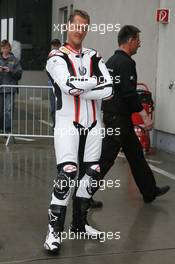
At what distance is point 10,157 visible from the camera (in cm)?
958

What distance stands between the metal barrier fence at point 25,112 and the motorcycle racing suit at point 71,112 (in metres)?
5.61

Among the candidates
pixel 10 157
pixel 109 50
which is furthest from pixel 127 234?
pixel 109 50

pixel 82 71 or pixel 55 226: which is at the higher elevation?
pixel 82 71

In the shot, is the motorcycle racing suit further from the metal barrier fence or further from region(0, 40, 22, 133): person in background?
region(0, 40, 22, 133): person in background

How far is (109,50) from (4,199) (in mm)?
6301

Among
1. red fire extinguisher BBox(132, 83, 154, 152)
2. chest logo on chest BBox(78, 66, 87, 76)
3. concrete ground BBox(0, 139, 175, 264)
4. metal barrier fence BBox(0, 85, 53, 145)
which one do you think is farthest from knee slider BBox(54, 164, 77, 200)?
metal barrier fence BBox(0, 85, 53, 145)

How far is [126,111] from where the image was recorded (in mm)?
6547

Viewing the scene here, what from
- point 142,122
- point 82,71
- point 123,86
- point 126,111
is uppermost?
point 82,71

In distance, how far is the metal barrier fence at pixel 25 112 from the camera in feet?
37.4

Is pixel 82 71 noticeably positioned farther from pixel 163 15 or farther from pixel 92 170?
pixel 163 15

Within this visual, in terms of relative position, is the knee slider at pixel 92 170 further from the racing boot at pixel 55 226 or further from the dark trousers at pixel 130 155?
the dark trousers at pixel 130 155

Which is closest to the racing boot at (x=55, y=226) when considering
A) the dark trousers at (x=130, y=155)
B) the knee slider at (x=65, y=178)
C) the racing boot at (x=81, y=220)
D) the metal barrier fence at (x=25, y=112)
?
the knee slider at (x=65, y=178)

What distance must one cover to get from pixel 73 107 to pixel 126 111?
1594 mm

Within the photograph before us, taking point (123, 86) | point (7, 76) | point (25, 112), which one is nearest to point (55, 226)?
point (123, 86)
